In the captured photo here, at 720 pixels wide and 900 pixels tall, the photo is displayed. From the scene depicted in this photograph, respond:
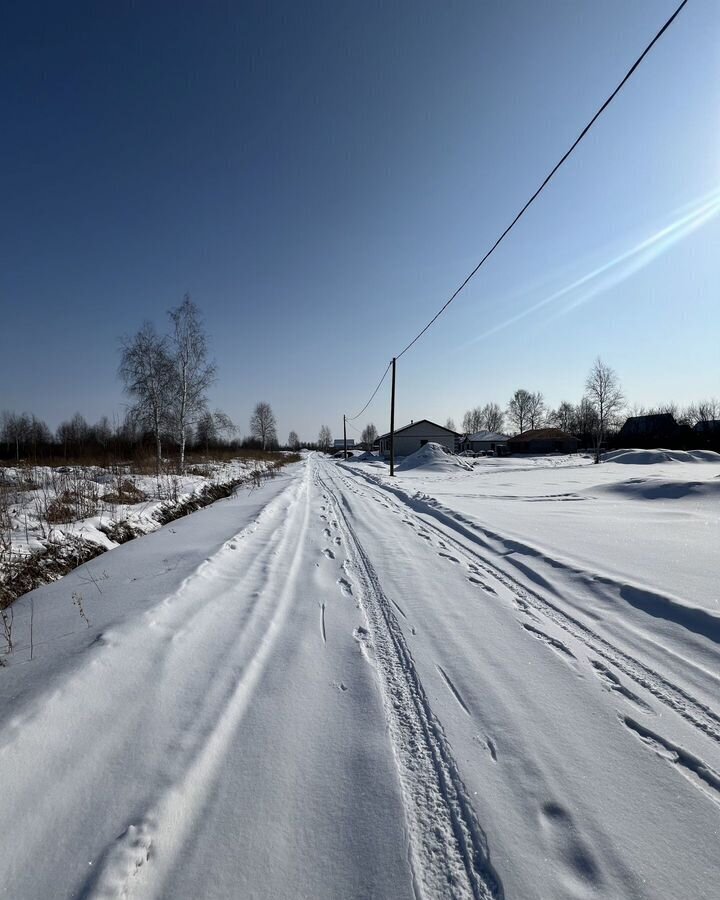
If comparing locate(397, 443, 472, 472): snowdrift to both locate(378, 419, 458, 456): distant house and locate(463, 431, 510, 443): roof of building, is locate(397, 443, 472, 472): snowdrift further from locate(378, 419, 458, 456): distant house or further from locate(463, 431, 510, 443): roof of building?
locate(463, 431, 510, 443): roof of building

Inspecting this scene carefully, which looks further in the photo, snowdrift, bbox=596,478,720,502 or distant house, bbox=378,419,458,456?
distant house, bbox=378,419,458,456

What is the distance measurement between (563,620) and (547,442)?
54654mm

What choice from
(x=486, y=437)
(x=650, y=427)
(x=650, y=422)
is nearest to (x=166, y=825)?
(x=486, y=437)

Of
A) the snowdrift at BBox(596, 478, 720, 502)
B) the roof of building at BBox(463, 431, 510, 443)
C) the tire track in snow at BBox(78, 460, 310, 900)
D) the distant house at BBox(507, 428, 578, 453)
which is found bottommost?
the tire track in snow at BBox(78, 460, 310, 900)

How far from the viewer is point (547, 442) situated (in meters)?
51.9

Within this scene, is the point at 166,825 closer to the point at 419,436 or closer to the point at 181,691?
the point at 181,691

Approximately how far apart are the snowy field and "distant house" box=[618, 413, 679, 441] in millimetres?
56025

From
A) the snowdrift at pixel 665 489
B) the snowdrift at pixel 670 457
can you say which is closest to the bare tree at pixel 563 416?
the snowdrift at pixel 670 457

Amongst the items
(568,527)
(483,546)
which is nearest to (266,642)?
(483,546)

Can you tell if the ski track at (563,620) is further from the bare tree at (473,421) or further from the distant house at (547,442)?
the bare tree at (473,421)

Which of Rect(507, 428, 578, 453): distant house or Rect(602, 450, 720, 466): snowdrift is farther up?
Rect(507, 428, 578, 453): distant house

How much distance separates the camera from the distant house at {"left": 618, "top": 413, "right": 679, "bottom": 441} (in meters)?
49.4

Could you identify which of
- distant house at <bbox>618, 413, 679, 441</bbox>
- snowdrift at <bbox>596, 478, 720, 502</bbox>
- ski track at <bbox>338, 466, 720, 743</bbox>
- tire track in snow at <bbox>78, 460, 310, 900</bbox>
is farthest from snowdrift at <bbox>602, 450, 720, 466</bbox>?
tire track in snow at <bbox>78, 460, 310, 900</bbox>

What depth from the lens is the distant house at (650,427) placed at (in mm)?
49375
